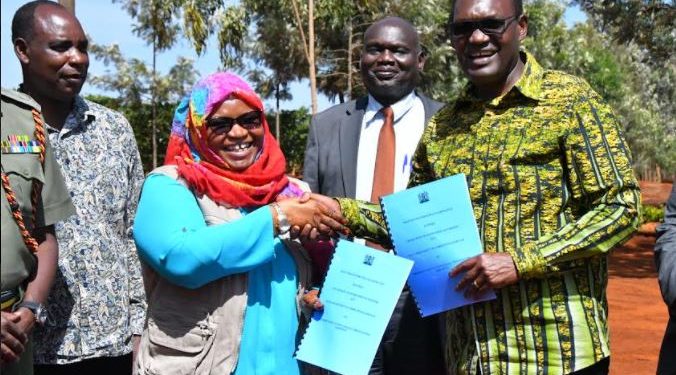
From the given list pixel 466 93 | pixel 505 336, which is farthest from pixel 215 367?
pixel 466 93

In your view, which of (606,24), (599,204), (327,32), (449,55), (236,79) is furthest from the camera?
(449,55)

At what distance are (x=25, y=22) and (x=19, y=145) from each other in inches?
38.6

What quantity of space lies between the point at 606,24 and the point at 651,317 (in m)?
5.81

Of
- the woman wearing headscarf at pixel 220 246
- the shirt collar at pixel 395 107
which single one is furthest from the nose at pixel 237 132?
the shirt collar at pixel 395 107

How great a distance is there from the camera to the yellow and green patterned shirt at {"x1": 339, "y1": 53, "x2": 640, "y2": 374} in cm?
262

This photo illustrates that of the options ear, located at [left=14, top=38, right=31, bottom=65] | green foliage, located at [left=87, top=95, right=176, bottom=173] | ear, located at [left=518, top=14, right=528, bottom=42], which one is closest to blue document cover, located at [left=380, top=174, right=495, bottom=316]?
ear, located at [left=518, top=14, right=528, bottom=42]

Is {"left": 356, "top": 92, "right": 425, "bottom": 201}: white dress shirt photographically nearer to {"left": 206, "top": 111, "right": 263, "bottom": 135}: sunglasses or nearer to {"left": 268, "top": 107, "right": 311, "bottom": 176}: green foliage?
{"left": 206, "top": 111, "right": 263, "bottom": 135}: sunglasses

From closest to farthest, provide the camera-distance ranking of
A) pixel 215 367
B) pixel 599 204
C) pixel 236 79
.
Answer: pixel 599 204 → pixel 215 367 → pixel 236 79

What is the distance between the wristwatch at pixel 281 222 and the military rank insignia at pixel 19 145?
835mm

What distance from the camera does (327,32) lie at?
67.4ft

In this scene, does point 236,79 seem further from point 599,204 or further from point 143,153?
point 143,153

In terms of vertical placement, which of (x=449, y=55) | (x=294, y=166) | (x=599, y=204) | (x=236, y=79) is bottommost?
(x=294, y=166)

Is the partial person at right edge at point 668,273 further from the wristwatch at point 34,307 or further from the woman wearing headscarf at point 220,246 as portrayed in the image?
the wristwatch at point 34,307

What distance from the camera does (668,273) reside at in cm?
261
